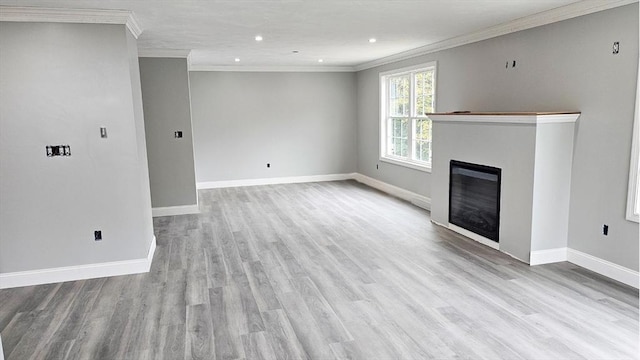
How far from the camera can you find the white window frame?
141 inches

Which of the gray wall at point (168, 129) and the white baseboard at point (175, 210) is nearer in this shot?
the gray wall at point (168, 129)

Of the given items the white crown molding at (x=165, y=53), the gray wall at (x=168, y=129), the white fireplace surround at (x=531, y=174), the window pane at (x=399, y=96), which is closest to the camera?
the white fireplace surround at (x=531, y=174)

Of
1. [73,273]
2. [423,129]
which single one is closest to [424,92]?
[423,129]

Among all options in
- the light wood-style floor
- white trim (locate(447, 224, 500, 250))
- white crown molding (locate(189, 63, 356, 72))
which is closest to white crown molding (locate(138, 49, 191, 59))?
white crown molding (locate(189, 63, 356, 72))

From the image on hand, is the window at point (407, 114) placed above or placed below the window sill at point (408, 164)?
above

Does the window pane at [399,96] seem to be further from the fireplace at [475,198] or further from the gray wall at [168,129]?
the gray wall at [168,129]

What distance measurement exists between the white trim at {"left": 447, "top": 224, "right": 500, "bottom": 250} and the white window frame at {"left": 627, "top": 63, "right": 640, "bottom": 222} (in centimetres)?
132

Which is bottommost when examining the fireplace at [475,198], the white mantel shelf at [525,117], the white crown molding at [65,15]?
the fireplace at [475,198]

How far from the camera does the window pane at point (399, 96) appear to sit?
7.50m

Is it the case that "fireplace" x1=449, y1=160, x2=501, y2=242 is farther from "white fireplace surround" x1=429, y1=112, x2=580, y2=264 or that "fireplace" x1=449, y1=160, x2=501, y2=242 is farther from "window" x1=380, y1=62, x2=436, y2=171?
"window" x1=380, y1=62, x2=436, y2=171

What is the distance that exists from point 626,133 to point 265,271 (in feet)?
11.3

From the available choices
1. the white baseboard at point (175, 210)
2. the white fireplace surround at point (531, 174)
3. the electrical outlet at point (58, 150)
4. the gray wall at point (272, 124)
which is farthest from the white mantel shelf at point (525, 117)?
the gray wall at point (272, 124)

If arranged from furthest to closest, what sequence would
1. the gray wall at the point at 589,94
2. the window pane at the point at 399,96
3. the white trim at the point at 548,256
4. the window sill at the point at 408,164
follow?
the window pane at the point at 399,96
the window sill at the point at 408,164
the white trim at the point at 548,256
the gray wall at the point at 589,94

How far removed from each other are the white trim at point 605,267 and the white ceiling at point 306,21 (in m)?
2.29
